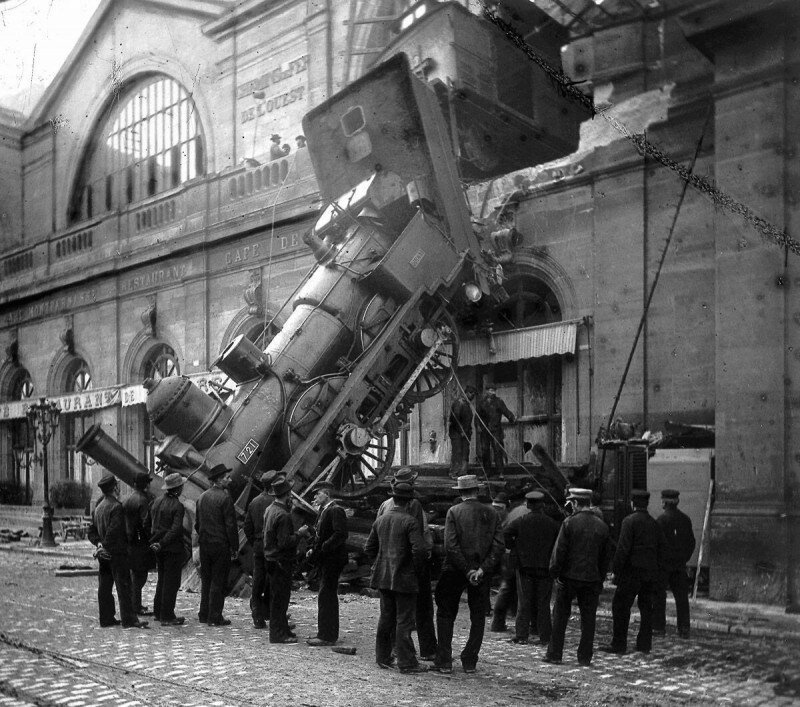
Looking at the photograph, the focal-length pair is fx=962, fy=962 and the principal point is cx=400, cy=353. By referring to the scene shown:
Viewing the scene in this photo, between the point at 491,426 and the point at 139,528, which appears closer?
the point at 139,528

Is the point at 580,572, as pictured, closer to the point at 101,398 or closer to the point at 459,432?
the point at 459,432

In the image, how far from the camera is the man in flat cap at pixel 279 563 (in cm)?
945

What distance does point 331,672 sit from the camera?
7918 millimetres

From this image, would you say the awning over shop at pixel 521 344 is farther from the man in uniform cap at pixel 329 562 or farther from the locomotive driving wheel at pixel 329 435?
the man in uniform cap at pixel 329 562

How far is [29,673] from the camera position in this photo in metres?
7.82

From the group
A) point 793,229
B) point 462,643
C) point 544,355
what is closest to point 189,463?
point 462,643

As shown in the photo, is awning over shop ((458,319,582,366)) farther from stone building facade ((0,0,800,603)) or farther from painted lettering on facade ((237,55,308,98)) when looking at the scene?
painted lettering on facade ((237,55,308,98))

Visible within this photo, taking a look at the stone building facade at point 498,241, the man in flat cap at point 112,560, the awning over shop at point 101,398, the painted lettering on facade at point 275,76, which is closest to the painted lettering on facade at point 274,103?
the stone building facade at point 498,241

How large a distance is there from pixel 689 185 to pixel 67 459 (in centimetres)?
2088

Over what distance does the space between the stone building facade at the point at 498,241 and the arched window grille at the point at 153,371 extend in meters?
0.08

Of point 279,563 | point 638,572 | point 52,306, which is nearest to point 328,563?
point 279,563

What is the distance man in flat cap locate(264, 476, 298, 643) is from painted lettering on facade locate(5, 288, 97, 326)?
63.1 feet

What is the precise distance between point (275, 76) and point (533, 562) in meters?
15.7

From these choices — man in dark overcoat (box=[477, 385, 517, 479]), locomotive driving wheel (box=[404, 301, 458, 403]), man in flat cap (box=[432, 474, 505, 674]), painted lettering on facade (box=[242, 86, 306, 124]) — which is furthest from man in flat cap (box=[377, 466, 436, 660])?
painted lettering on facade (box=[242, 86, 306, 124])
